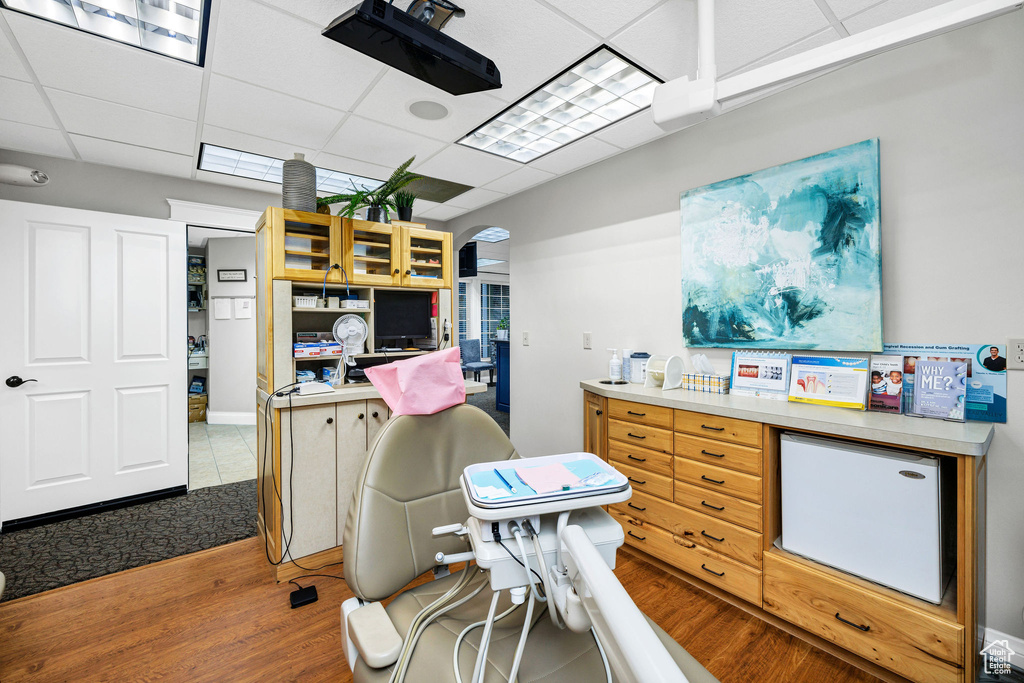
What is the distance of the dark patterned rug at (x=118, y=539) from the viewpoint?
93.7 inches

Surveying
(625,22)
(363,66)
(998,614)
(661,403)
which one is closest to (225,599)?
(661,403)

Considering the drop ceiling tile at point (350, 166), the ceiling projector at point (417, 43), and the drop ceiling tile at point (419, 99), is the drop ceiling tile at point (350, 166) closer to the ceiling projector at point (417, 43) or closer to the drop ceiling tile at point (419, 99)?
the drop ceiling tile at point (419, 99)

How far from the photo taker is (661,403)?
2318mm

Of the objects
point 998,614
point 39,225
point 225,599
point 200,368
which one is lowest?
point 225,599

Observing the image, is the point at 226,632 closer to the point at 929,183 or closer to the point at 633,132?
the point at 633,132

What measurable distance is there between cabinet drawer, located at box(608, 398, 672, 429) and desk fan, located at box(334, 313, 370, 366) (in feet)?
5.17

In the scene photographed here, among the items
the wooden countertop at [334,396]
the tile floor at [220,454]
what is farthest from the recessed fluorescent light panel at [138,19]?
the tile floor at [220,454]

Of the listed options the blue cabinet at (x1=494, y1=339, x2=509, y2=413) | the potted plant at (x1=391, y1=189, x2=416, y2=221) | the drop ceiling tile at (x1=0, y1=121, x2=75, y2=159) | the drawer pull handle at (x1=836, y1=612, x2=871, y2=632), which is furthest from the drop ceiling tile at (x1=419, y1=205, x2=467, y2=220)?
the drawer pull handle at (x1=836, y1=612, x2=871, y2=632)

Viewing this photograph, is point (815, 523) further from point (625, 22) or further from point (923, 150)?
point (625, 22)

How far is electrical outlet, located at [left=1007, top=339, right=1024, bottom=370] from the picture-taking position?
1690 millimetres

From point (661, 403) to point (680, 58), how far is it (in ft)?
5.52

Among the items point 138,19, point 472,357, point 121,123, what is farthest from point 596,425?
point 472,357

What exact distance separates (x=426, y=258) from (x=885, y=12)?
8.59ft

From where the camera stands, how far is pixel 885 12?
1740 millimetres
